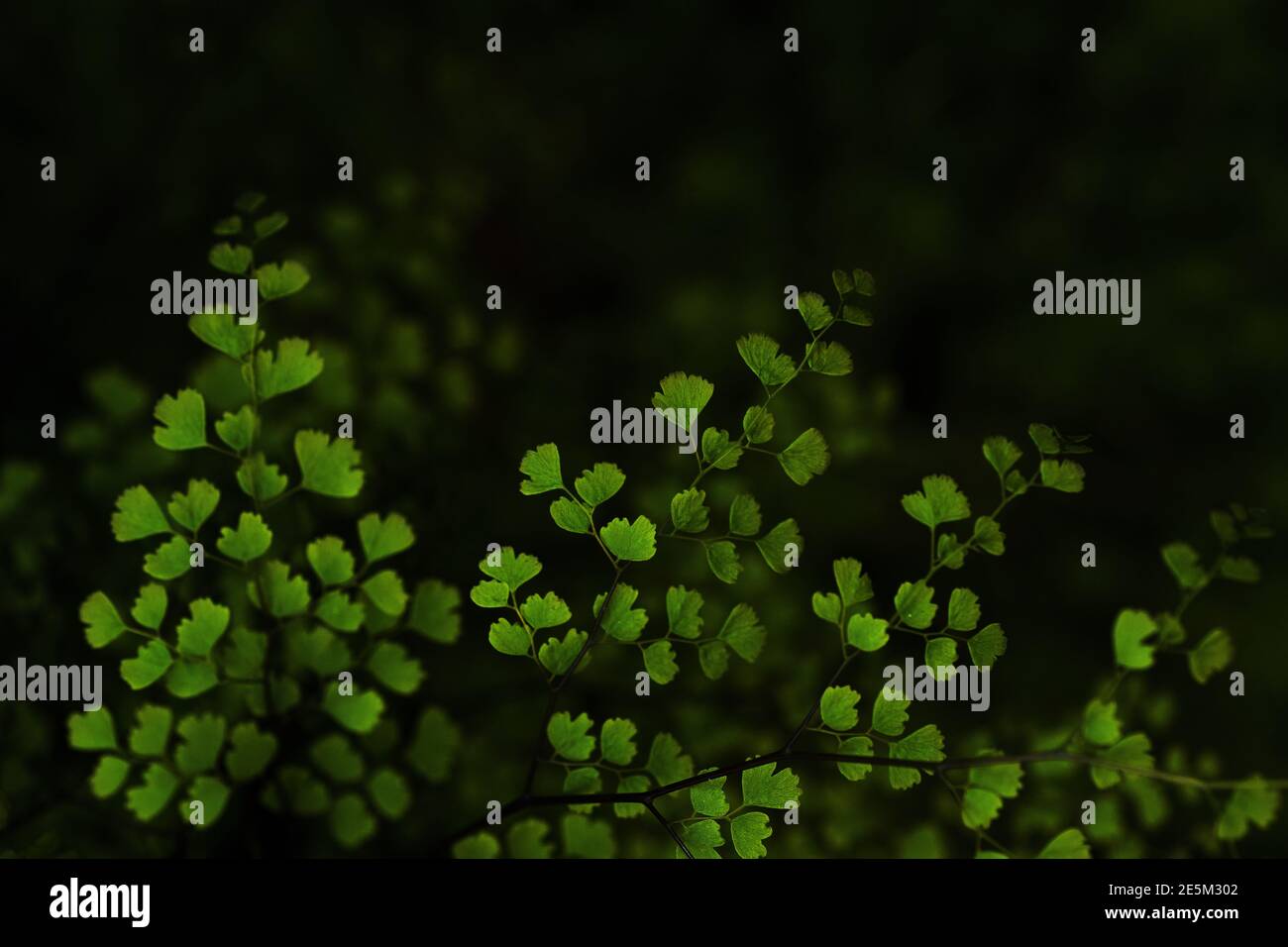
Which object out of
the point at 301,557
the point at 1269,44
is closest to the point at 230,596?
the point at 301,557

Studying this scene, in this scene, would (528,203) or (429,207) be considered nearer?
(429,207)
